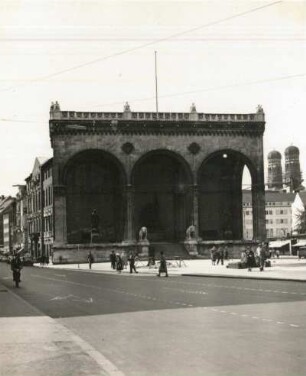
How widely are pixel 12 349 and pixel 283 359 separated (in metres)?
3.67

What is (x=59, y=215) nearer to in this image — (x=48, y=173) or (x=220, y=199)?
(x=48, y=173)

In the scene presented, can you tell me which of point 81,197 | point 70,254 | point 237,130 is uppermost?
point 237,130

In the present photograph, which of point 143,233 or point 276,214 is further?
point 276,214

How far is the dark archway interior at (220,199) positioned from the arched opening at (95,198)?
850cm

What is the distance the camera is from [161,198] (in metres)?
70.7

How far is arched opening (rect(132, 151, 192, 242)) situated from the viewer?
69.8 meters

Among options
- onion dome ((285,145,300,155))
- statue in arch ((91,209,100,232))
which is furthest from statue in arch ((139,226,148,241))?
onion dome ((285,145,300,155))

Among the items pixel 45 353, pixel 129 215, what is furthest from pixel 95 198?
pixel 45 353

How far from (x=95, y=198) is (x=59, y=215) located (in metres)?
4.70

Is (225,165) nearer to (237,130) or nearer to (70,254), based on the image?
(237,130)

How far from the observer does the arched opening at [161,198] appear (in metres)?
69.8

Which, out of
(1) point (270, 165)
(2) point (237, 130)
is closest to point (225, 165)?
(2) point (237, 130)

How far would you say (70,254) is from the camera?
65.0 m

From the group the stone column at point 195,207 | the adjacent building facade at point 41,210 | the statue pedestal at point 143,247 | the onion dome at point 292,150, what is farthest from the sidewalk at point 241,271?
the onion dome at point 292,150
